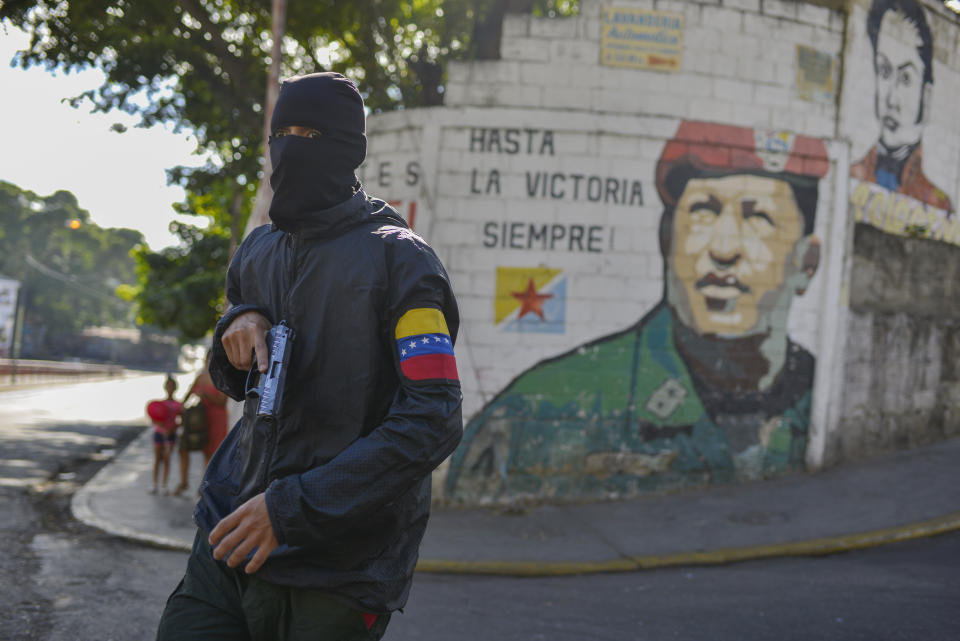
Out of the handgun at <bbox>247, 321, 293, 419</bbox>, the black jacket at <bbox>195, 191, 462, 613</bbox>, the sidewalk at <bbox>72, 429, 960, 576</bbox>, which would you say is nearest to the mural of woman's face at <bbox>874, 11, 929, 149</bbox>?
the sidewalk at <bbox>72, 429, 960, 576</bbox>

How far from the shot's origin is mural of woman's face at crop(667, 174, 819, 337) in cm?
787

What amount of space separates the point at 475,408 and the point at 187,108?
8756 millimetres

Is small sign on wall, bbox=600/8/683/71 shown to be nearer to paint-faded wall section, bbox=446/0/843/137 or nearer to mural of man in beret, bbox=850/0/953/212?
paint-faded wall section, bbox=446/0/843/137

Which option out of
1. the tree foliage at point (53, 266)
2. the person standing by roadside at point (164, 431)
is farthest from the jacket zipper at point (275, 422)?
the tree foliage at point (53, 266)

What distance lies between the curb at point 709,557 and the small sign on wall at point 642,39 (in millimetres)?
4522

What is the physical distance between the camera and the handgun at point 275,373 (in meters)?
1.63

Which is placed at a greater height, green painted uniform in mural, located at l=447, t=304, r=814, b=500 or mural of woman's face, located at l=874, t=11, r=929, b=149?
mural of woman's face, located at l=874, t=11, r=929, b=149

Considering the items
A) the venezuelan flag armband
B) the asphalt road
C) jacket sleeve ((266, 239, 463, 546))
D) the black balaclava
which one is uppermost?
A: the black balaclava

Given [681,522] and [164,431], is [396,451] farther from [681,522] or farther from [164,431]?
[164,431]

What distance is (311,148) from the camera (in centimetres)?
178

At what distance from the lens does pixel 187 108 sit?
13.5 metres

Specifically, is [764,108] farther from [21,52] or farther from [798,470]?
[21,52]

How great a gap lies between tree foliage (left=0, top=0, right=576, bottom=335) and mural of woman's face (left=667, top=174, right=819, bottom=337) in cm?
385

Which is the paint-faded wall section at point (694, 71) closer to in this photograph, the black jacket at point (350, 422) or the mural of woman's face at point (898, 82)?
the mural of woman's face at point (898, 82)
